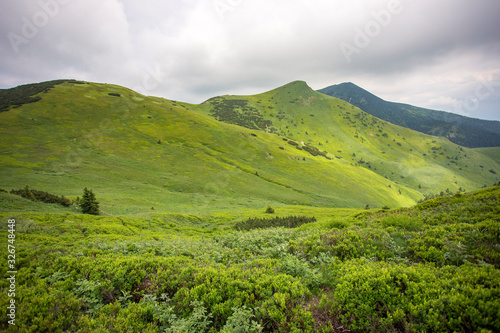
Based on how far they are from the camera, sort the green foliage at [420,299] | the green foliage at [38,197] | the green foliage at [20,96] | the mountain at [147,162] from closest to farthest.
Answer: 1. the green foliage at [420,299]
2. the green foliage at [38,197]
3. the mountain at [147,162]
4. the green foliage at [20,96]

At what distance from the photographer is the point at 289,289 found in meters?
6.31

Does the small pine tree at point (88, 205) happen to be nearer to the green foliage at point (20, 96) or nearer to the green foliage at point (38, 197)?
the green foliage at point (38, 197)

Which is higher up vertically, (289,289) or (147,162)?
(147,162)

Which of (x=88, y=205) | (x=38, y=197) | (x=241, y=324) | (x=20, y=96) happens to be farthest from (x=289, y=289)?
(x=20, y=96)

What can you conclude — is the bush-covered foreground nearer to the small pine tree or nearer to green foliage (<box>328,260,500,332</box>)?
green foliage (<box>328,260,500,332</box>)

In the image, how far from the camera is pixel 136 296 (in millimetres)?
6922

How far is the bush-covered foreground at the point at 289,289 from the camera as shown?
4910 millimetres

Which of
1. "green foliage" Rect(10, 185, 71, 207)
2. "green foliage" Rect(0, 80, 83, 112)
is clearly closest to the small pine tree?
"green foliage" Rect(10, 185, 71, 207)

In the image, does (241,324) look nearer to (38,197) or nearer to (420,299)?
(420,299)

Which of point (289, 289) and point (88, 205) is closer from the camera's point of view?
point (289, 289)

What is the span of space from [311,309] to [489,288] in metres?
4.43

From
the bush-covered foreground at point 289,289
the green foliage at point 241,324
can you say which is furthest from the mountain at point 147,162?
the green foliage at point 241,324

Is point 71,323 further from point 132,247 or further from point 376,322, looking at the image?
point 376,322

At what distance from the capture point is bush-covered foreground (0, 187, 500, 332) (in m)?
4.91
